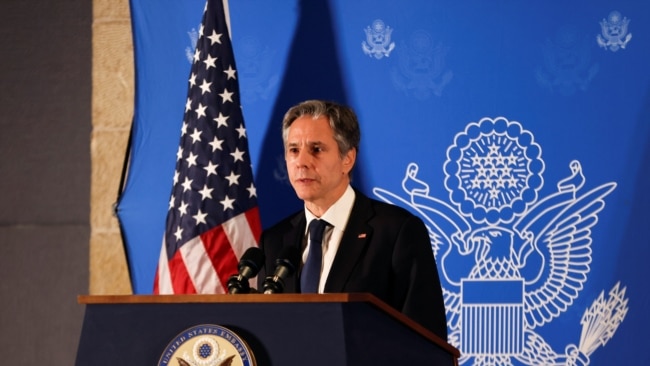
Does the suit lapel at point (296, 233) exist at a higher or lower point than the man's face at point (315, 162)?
lower

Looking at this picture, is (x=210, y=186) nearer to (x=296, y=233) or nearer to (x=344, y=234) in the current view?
(x=296, y=233)

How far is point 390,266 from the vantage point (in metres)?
2.74

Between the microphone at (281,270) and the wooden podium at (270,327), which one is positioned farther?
the microphone at (281,270)

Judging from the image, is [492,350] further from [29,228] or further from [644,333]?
[29,228]

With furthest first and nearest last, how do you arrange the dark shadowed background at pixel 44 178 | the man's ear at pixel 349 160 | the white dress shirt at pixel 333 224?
the dark shadowed background at pixel 44 178
the man's ear at pixel 349 160
the white dress shirt at pixel 333 224

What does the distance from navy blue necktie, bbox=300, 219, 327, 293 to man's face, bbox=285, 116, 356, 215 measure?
75 mm

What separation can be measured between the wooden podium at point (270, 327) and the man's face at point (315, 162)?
0.84 m

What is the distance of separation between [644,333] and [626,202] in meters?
0.53

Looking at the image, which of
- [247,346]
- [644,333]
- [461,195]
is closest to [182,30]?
[461,195]

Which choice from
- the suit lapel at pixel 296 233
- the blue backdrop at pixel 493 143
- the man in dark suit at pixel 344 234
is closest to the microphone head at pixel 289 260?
the man in dark suit at pixel 344 234

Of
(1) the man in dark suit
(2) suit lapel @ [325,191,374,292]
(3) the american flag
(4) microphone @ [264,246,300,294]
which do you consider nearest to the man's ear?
(1) the man in dark suit

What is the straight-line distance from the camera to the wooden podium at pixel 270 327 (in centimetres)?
188

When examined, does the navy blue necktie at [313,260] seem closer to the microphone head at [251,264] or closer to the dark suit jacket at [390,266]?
the dark suit jacket at [390,266]

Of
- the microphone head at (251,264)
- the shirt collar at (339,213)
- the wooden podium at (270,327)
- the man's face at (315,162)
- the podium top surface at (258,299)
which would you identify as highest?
the man's face at (315,162)
